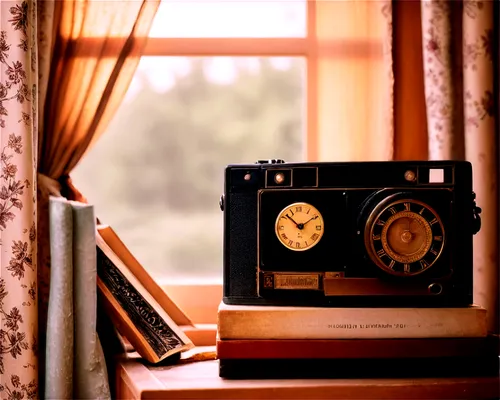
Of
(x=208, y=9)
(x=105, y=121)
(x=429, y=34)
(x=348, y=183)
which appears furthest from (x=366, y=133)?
(x=105, y=121)

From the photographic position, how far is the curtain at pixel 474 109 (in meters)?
1.79

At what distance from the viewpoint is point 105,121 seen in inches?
71.0

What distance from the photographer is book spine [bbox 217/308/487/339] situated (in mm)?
1376

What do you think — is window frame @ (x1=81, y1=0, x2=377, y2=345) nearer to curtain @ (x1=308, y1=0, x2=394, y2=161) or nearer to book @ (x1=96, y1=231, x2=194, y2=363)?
curtain @ (x1=308, y1=0, x2=394, y2=161)

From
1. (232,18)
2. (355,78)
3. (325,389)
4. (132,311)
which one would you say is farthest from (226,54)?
(325,389)

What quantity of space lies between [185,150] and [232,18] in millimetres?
435

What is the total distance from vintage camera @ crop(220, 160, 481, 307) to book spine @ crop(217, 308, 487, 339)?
3 centimetres

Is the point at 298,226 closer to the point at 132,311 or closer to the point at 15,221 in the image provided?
the point at 132,311

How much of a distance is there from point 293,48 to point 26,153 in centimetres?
85

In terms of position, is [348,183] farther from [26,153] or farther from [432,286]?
[26,153]

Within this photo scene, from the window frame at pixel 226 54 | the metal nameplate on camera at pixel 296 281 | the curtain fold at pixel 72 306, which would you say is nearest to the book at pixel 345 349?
the metal nameplate on camera at pixel 296 281

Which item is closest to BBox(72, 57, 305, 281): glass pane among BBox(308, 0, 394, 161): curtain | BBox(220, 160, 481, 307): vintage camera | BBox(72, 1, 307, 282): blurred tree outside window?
BBox(72, 1, 307, 282): blurred tree outside window

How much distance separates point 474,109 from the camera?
1.80m

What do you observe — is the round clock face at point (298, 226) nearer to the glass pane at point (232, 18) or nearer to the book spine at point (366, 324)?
the book spine at point (366, 324)
